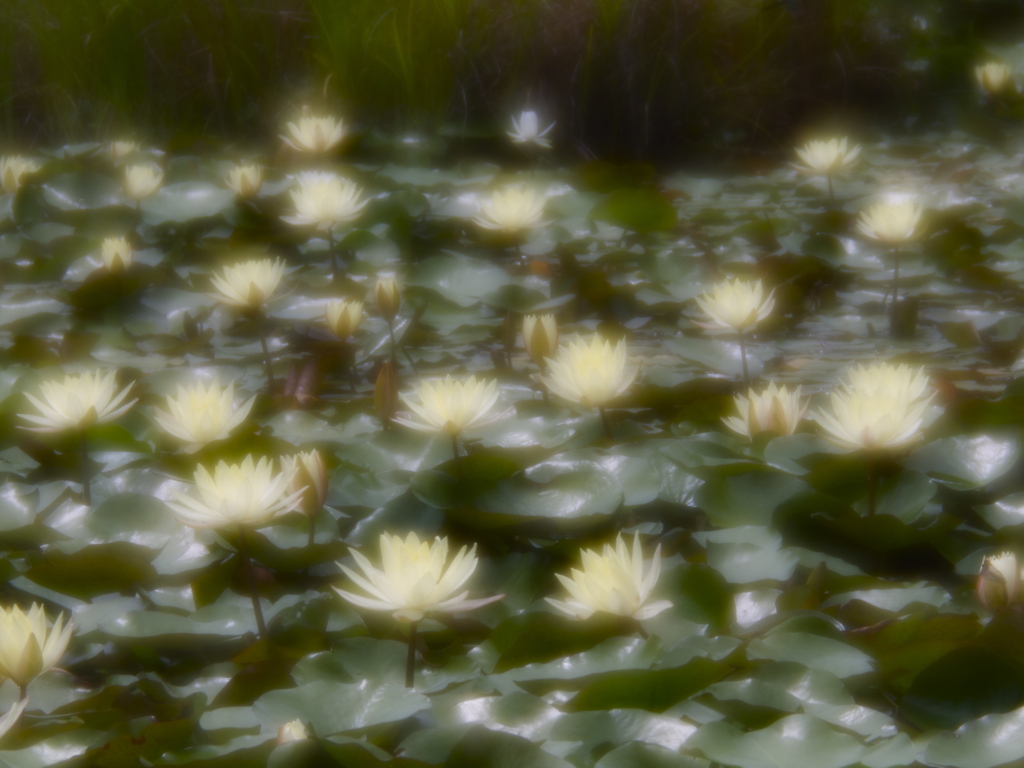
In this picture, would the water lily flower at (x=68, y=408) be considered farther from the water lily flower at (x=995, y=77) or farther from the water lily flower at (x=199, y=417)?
the water lily flower at (x=995, y=77)

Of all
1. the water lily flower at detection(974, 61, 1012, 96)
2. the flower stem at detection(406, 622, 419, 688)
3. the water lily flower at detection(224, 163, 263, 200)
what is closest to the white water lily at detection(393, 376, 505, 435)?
the flower stem at detection(406, 622, 419, 688)

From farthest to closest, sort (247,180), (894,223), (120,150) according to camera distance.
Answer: (120,150)
(247,180)
(894,223)

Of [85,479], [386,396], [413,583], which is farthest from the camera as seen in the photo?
[386,396]

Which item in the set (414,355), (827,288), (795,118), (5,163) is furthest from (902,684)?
(795,118)

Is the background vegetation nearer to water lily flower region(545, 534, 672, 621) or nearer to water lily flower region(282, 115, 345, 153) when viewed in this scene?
water lily flower region(282, 115, 345, 153)

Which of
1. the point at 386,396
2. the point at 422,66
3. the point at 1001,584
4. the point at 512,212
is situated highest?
the point at 422,66

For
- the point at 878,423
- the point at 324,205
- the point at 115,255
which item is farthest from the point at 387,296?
the point at 878,423

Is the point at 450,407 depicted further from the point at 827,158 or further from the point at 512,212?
the point at 827,158
